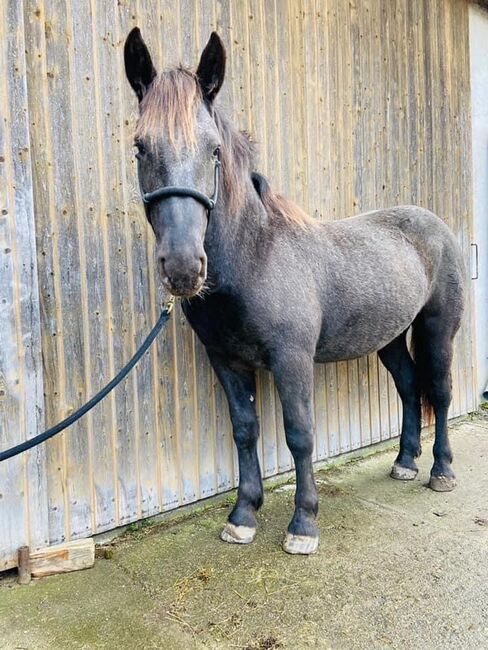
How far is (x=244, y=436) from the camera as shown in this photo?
2576 millimetres

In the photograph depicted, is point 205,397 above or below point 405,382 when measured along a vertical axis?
above

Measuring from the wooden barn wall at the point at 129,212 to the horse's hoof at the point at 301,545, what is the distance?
62cm

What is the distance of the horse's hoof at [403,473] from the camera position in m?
3.20

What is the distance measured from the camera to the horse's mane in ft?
5.92

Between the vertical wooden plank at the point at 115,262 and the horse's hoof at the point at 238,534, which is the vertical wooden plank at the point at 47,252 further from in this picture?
the horse's hoof at the point at 238,534

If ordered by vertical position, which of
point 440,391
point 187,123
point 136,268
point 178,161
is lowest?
point 440,391

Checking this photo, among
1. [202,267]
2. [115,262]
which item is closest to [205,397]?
[115,262]

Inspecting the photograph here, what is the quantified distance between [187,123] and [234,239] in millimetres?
523

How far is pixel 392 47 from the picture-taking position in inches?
149

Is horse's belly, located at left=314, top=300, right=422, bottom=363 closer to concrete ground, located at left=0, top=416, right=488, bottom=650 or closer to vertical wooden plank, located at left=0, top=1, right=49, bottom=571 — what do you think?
concrete ground, located at left=0, top=416, right=488, bottom=650

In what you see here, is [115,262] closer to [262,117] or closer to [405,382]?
[262,117]

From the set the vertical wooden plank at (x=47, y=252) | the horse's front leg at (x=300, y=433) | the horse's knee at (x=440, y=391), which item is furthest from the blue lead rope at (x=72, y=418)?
the horse's knee at (x=440, y=391)

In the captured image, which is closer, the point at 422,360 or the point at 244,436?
the point at 244,436

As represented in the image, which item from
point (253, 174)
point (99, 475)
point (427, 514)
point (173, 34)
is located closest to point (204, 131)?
point (253, 174)
